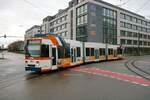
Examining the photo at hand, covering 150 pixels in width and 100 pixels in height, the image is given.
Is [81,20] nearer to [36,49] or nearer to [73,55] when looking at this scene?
[73,55]

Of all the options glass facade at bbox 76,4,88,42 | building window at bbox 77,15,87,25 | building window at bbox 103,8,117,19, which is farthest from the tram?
building window at bbox 103,8,117,19

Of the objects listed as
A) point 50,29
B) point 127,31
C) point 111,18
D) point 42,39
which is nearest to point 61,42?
point 42,39

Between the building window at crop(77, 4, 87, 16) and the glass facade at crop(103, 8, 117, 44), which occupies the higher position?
the building window at crop(77, 4, 87, 16)

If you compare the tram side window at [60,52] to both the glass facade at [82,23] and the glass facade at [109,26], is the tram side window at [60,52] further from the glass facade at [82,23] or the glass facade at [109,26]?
the glass facade at [109,26]

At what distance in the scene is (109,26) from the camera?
62469 millimetres

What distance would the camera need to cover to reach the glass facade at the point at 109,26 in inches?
2376

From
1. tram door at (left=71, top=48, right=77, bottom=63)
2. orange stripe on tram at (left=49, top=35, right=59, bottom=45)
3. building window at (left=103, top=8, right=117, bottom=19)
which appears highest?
building window at (left=103, top=8, right=117, bottom=19)

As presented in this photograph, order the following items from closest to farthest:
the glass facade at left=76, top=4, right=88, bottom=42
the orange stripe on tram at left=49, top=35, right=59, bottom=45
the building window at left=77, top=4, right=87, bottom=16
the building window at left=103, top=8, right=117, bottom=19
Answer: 1. the orange stripe on tram at left=49, top=35, right=59, bottom=45
2. the glass facade at left=76, top=4, right=88, bottom=42
3. the building window at left=77, top=4, right=87, bottom=16
4. the building window at left=103, top=8, right=117, bottom=19

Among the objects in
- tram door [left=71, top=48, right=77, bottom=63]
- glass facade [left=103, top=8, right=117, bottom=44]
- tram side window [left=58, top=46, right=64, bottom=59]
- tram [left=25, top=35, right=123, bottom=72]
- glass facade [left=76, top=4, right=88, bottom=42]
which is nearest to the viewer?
tram [left=25, top=35, right=123, bottom=72]

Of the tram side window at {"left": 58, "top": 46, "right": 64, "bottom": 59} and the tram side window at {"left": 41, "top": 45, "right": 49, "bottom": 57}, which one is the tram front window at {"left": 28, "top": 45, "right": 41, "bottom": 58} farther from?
the tram side window at {"left": 58, "top": 46, "right": 64, "bottom": 59}

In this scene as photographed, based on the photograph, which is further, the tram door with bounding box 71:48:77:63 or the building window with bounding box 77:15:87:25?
the building window with bounding box 77:15:87:25

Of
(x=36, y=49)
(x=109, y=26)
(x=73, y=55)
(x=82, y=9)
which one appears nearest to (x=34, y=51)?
(x=36, y=49)

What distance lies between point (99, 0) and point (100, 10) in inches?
130

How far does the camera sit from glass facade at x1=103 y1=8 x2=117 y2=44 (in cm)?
6036
